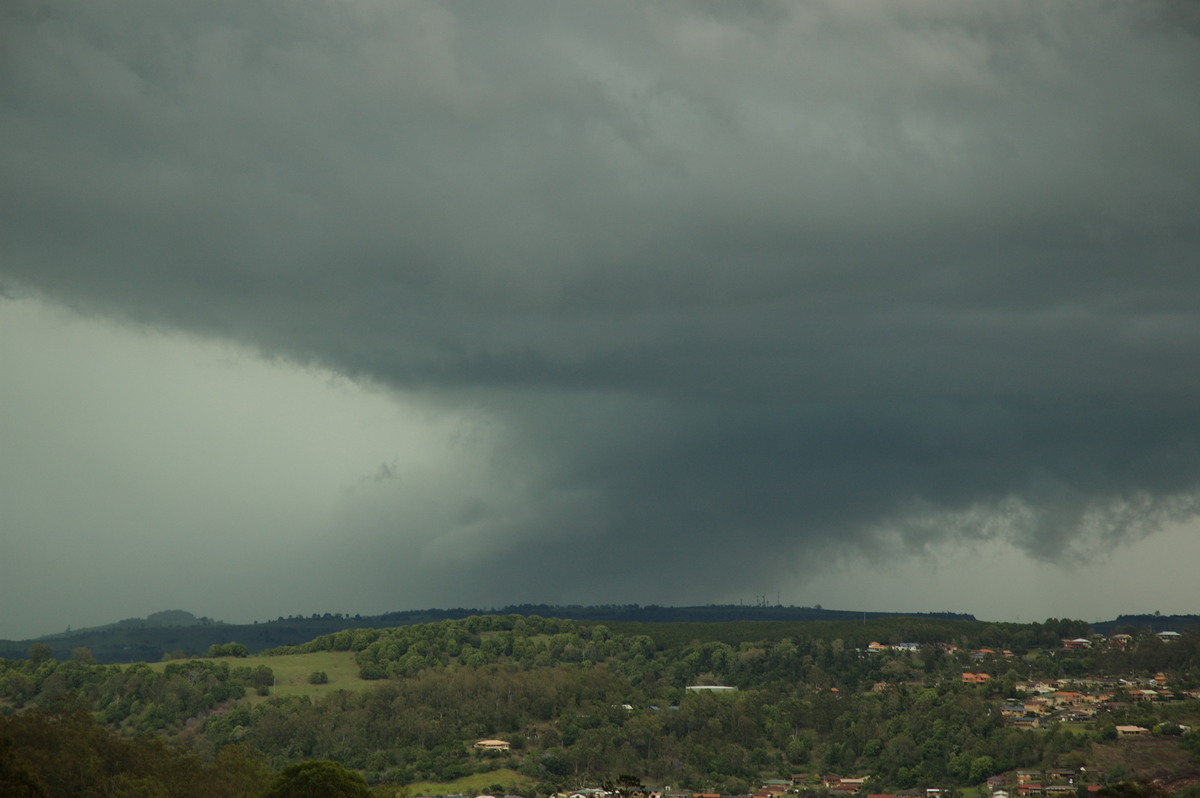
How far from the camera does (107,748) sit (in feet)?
427

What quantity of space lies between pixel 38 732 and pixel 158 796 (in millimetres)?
16581

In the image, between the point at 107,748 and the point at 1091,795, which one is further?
the point at 1091,795

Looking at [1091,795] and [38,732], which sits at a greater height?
[38,732]

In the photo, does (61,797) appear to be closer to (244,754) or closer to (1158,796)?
(244,754)

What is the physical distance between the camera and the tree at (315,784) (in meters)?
122

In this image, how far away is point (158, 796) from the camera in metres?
118

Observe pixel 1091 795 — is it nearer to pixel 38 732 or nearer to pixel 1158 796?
pixel 1158 796

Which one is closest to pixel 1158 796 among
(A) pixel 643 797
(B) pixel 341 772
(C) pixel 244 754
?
(A) pixel 643 797

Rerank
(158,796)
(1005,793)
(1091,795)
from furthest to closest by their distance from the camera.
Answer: (1005,793) → (1091,795) → (158,796)

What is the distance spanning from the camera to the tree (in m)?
122

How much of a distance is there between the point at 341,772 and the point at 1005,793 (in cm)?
11245

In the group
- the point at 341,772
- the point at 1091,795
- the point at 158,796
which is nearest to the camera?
the point at 158,796

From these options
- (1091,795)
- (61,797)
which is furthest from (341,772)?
(1091,795)

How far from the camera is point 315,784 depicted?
122562 millimetres
